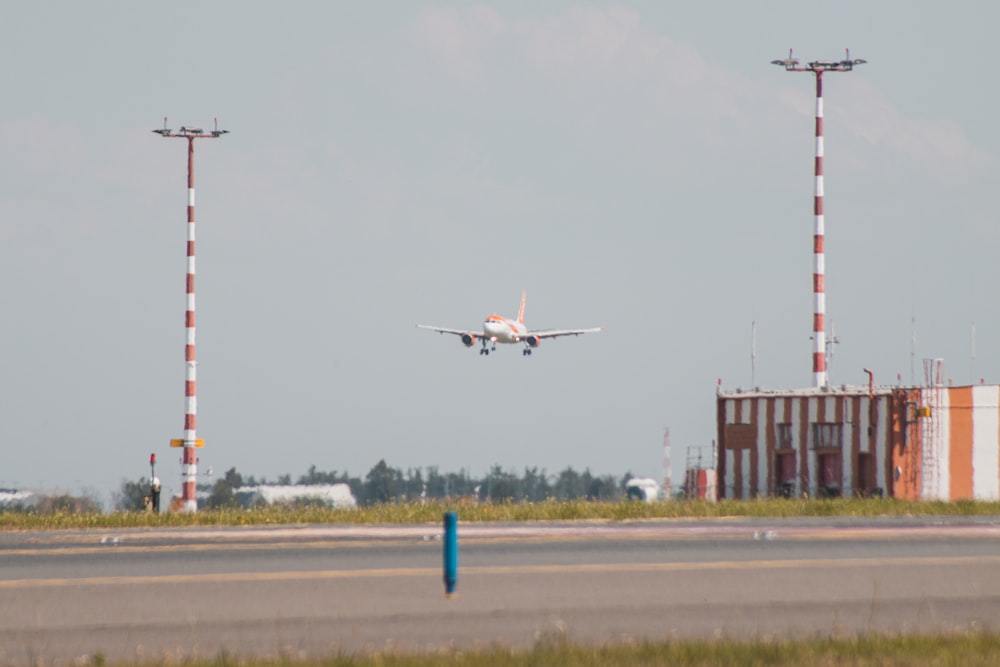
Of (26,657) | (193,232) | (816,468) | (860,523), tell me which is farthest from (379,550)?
(193,232)

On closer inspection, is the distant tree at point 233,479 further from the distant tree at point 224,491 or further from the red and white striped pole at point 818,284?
the red and white striped pole at point 818,284

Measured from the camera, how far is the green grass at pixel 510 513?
29.5m

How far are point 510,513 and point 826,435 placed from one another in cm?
1906

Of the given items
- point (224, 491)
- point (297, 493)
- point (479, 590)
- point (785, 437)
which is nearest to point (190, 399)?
point (785, 437)

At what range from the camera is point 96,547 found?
21266 millimetres

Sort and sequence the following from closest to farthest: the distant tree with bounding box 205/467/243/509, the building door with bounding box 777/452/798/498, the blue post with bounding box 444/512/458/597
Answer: the blue post with bounding box 444/512/458/597
the building door with bounding box 777/452/798/498
the distant tree with bounding box 205/467/243/509

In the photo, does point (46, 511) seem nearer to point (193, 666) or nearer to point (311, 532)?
point (311, 532)

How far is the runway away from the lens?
12.4 meters

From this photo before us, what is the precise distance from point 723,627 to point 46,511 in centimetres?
2391

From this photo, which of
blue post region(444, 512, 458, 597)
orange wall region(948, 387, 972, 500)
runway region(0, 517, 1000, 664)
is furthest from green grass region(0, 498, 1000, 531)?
blue post region(444, 512, 458, 597)

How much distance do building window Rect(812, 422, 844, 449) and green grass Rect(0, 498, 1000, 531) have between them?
1266 centimetres

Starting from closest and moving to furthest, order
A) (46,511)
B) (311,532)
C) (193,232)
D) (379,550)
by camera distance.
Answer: (379,550) < (311,532) < (46,511) < (193,232)

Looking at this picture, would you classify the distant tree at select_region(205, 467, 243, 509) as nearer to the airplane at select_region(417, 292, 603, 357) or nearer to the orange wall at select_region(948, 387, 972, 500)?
the airplane at select_region(417, 292, 603, 357)

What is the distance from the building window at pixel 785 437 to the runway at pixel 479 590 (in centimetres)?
2442
